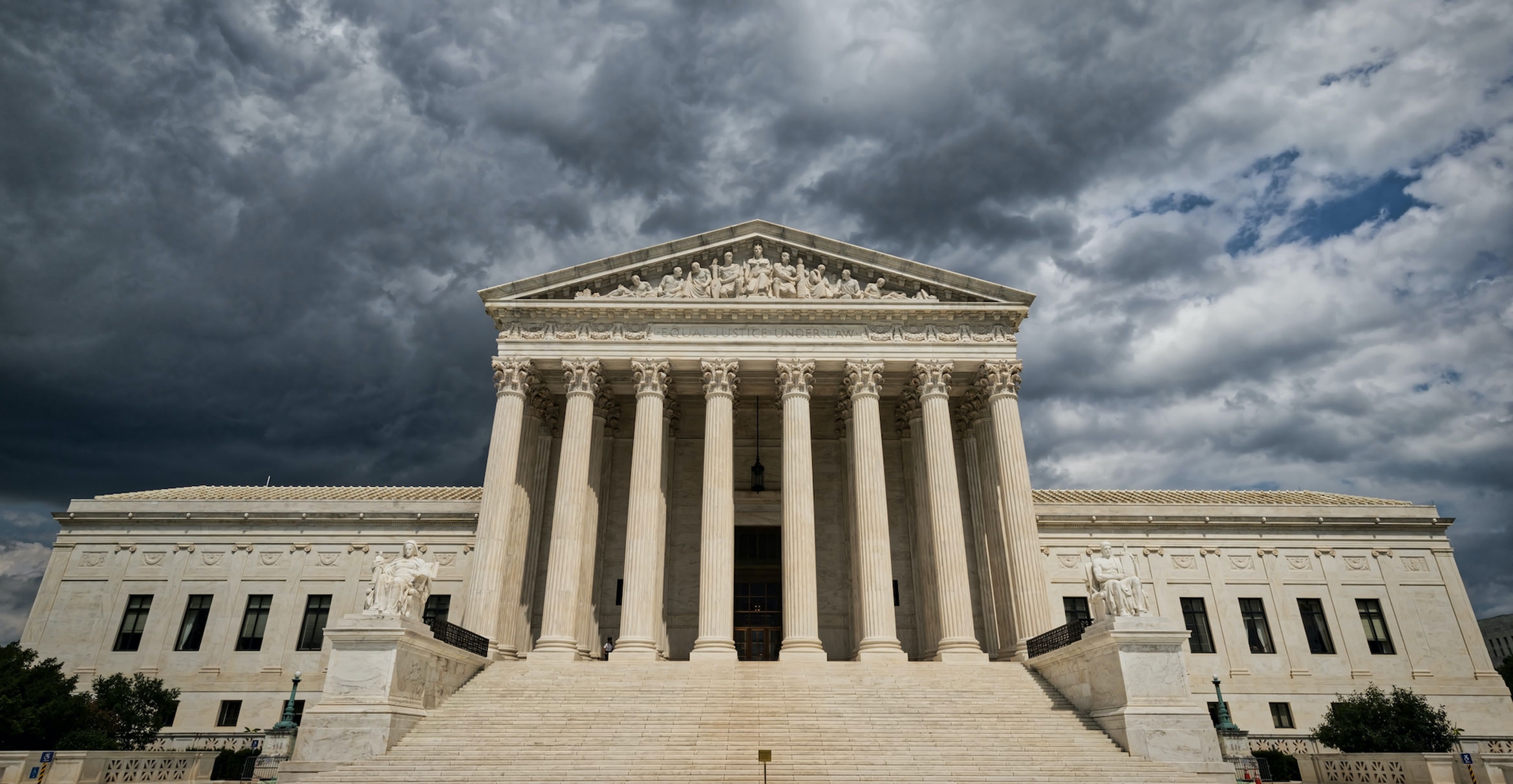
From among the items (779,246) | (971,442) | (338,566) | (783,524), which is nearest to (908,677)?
(783,524)

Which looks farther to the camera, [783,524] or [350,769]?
[783,524]

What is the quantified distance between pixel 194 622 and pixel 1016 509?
34597mm

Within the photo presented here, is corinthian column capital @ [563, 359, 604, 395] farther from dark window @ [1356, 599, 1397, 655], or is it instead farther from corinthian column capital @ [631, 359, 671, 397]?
dark window @ [1356, 599, 1397, 655]

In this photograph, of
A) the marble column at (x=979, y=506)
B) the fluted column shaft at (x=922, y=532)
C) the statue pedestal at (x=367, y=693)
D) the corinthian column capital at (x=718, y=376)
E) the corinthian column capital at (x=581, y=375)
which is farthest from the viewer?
the marble column at (x=979, y=506)

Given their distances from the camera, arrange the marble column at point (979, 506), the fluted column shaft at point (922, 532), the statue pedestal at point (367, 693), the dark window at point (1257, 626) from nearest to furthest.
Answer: the statue pedestal at point (367, 693), the fluted column shaft at point (922, 532), the marble column at point (979, 506), the dark window at point (1257, 626)

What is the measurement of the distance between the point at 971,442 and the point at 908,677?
43.1 ft

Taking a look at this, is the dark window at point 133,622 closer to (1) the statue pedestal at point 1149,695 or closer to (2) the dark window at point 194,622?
(2) the dark window at point 194,622

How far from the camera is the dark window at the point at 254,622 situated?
3538cm

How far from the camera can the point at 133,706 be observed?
2767cm

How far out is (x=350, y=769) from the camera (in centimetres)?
1853

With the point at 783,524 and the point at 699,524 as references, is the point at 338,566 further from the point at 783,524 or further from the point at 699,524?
the point at 783,524

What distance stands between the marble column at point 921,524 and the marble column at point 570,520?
12.8 metres

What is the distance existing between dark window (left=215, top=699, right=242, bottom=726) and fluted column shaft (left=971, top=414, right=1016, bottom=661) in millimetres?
30530

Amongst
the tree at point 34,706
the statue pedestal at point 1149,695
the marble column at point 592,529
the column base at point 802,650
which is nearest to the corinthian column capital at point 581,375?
the marble column at point 592,529
